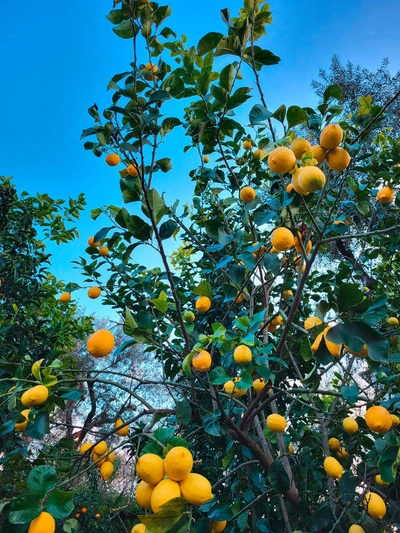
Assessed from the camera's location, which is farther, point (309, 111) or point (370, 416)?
point (309, 111)

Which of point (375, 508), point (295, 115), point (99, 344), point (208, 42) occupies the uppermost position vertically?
point (208, 42)

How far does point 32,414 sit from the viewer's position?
842 mm

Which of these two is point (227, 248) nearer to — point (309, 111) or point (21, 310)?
point (309, 111)

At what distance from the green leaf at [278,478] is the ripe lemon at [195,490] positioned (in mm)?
476

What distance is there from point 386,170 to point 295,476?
1.37 metres

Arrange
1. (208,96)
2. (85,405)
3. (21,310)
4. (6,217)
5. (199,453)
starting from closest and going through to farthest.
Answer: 1. (208,96)
2. (199,453)
3. (21,310)
4. (6,217)
5. (85,405)

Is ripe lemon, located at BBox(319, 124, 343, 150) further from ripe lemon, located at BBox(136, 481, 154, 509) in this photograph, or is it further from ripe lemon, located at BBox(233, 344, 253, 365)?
ripe lemon, located at BBox(136, 481, 154, 509)

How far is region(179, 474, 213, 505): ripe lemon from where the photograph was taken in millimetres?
607

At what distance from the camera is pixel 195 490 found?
0.61 metres

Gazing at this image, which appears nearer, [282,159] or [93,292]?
[282,159]

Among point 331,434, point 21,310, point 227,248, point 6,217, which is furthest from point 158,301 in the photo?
point 6,217

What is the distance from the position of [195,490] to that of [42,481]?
0.92 feet

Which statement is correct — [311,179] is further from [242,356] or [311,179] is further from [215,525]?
[215,525]

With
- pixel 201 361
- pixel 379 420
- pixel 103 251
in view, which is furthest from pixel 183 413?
pixel 103 251
